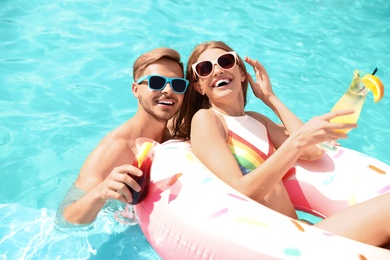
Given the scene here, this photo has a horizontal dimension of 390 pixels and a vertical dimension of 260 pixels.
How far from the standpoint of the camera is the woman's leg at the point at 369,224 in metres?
2.59

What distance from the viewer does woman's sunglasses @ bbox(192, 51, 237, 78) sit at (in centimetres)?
329

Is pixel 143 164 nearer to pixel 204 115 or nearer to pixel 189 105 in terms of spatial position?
pixel 204 115

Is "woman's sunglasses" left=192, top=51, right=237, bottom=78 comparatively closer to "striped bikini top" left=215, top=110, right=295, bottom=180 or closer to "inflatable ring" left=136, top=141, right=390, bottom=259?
"striped bikini top" left=215, top=110, right=295, bottom=180

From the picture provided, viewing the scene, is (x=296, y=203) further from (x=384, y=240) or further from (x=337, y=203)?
(x=384, y=240)

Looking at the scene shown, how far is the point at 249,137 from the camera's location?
3346 mm

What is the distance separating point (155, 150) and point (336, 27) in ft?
20.0

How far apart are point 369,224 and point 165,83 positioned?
5.31ft

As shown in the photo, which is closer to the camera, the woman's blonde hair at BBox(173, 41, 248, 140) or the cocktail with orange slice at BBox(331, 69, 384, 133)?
the cocktail with orange slice at BBox(331, 69, 384, 133)

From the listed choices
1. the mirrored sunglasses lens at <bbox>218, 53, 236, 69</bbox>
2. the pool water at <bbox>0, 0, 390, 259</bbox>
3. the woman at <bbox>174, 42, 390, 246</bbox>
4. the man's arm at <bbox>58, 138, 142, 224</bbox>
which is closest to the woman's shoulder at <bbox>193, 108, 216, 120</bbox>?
the woman at <bbox>174, 42, 390, 246</bbox>

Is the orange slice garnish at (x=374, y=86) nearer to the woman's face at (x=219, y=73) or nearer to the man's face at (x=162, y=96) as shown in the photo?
the woman's face at (x=219, y=73)

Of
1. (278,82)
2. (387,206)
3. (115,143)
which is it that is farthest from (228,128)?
(278,82)

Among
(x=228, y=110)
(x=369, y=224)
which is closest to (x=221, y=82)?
(x=228, y=110)

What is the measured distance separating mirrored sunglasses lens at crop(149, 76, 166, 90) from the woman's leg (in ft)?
4.88

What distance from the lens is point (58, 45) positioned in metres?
6.88
